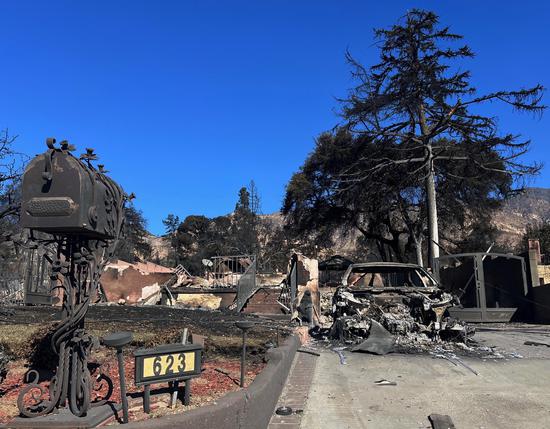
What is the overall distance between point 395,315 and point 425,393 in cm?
407

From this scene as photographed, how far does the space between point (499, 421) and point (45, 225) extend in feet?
15.5

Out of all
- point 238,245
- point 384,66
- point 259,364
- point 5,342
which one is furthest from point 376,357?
point 238,245

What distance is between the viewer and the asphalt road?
17.1 feet

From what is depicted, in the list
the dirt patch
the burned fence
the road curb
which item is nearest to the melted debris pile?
the dirt patch

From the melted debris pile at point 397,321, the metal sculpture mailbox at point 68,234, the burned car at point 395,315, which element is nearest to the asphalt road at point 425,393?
the melted debris pile at point 397,321

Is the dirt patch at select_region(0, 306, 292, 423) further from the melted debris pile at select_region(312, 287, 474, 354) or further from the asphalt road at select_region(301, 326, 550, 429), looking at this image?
the melted debris pile at select_region(312, 287, 474, 354)

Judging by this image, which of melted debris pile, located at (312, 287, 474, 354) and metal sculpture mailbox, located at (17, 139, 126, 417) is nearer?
metal sculpture mailbox, located at (17, 139, 126, 417)

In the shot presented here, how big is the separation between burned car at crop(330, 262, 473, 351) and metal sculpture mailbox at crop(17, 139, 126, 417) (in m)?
6.61

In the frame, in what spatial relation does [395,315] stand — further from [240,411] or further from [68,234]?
[68,234]

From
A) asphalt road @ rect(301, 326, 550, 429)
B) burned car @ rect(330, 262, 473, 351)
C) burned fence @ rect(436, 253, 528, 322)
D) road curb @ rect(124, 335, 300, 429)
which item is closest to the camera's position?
road curb @ rect(124, 335, 300, 429)

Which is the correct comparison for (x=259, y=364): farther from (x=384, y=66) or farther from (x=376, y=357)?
(x=384, y=66)

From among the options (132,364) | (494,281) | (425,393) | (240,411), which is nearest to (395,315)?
(425,393)

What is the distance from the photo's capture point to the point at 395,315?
1034 centimetres

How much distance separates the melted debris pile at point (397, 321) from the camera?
976cm
